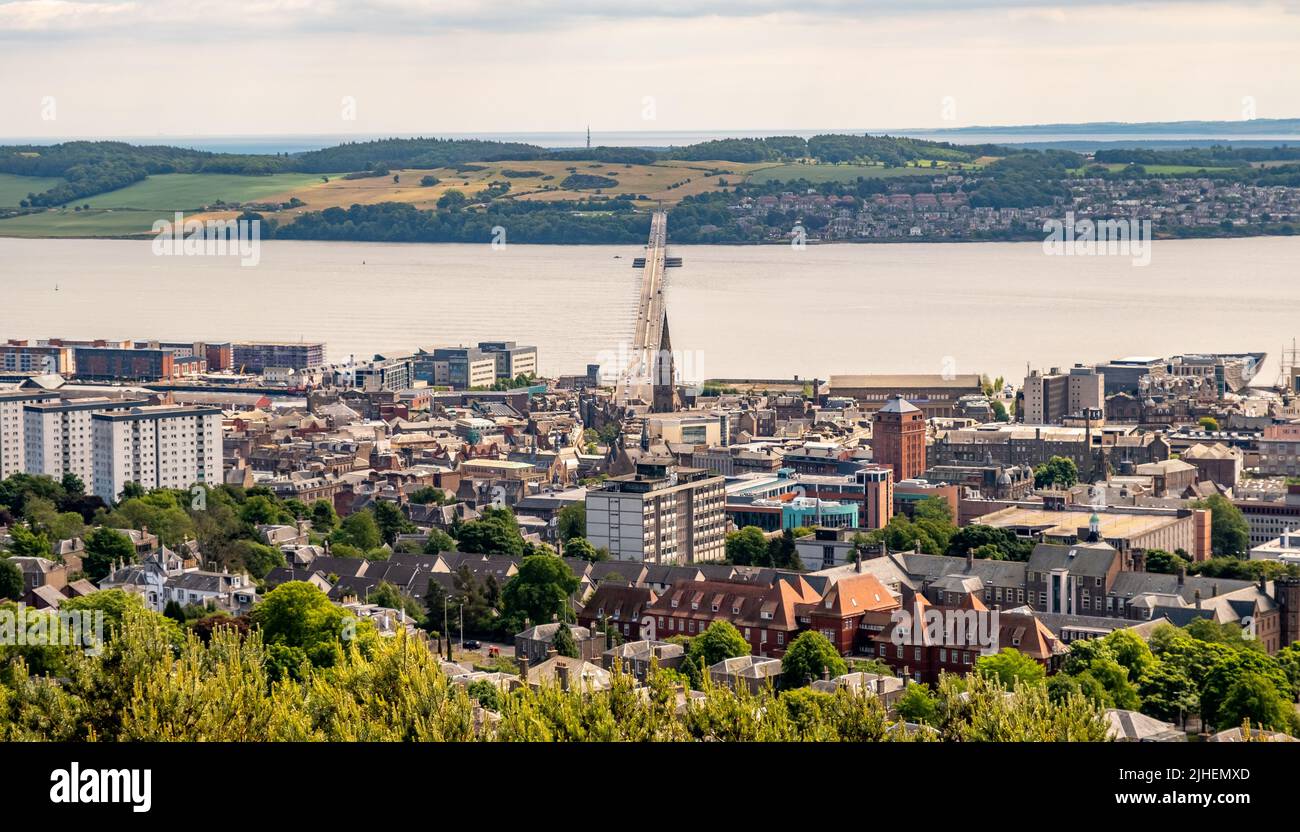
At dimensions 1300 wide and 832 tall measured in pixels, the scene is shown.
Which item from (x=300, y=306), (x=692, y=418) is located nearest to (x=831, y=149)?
(x=300, y=306)

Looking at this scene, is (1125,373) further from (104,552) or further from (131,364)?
(104,552)

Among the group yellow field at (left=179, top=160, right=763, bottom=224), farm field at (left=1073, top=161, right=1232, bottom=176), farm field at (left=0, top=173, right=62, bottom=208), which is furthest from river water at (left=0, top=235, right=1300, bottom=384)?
farm field at (left=1073, top=161, right=1232, bottom=176)

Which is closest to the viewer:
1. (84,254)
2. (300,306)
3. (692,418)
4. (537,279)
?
(692,418)

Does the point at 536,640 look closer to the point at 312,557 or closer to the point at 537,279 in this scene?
the point at 312,557

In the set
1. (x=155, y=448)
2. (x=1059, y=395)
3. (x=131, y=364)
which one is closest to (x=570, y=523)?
(x=155, y=448)

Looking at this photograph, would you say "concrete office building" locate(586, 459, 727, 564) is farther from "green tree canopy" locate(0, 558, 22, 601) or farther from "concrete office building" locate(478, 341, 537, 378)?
"concrete office building" locate(478, 341, 537, 378)
